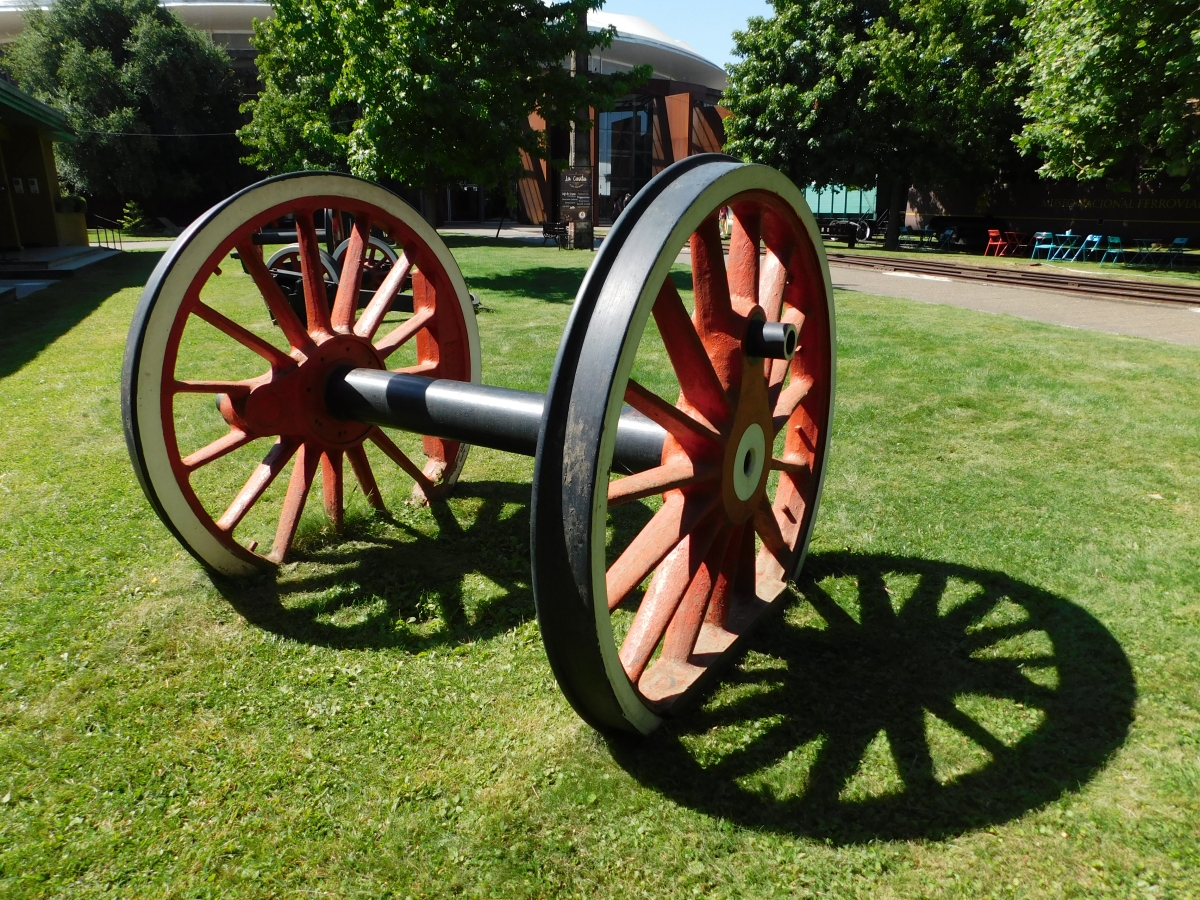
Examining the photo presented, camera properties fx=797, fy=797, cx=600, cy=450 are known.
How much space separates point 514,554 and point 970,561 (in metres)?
2.21

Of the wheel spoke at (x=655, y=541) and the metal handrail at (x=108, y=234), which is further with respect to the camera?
the metal handrail at (x=108, y=234)

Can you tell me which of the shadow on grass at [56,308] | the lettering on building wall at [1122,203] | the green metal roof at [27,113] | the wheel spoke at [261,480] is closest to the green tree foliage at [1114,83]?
the lettering on building wall at [1122,203]

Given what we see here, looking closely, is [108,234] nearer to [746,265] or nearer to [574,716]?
[746,265]

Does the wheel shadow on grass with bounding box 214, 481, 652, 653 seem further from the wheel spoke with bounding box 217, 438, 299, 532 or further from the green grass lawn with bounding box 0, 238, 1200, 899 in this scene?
the wheel spoke with bounding box 217, 438, 299, 532

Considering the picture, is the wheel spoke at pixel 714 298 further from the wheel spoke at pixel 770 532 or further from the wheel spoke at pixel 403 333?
the wheel spoke at pixel 403 333

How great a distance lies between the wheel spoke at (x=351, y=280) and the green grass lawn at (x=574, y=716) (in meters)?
1.08

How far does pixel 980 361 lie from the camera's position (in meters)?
8.16

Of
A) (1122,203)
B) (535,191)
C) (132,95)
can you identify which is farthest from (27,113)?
(1122,203)

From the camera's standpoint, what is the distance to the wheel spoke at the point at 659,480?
90.4 inches

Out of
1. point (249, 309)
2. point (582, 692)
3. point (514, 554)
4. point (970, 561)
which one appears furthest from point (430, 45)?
point (582, 692)

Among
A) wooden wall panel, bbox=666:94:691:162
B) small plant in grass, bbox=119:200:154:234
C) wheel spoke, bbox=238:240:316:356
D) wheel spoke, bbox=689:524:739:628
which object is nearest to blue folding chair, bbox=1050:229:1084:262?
wooden wall panel, bbox=666:94:691:162

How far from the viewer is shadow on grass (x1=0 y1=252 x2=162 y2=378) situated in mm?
8812

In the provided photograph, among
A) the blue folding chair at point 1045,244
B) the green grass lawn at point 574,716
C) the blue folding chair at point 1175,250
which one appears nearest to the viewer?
the green grass lawn at point 574,716

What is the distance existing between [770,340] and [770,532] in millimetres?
943
